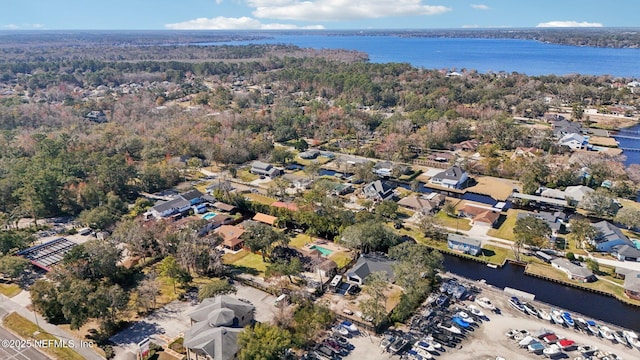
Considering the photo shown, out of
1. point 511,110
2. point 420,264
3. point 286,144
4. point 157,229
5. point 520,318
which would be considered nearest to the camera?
point 520,318

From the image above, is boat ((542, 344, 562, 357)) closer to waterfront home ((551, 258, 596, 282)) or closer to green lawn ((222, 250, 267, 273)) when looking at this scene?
waterfront home ((551, 258, 596, 282))

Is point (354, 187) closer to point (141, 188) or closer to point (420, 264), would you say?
point (420, 264)

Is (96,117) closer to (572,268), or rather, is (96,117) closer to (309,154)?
(309,154)

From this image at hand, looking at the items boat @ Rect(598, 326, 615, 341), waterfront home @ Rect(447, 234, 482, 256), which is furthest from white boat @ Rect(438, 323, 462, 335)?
waterfront home @ Rect(447, 234, 482, 256)

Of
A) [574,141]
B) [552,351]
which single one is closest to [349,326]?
[552,351]

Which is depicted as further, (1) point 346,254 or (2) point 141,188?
Answer: (2) point 141,188

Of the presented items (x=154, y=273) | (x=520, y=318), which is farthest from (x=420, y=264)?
(x=154, y=273)

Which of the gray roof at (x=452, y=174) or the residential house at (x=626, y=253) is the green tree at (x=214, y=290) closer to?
the residential house at (x=626, y=253)
